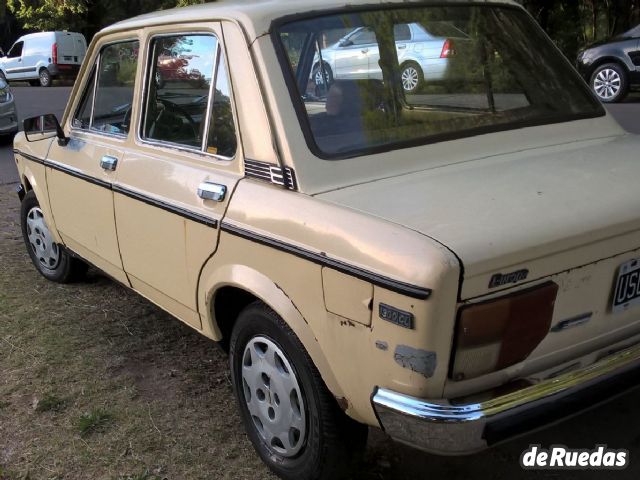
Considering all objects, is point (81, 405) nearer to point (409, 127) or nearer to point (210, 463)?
point (210, 463)

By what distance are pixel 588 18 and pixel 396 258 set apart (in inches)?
753

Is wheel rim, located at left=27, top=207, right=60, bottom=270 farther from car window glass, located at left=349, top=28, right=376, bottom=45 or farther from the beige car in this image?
car window glass, located at left=349, top=28, right=376, bottom=45

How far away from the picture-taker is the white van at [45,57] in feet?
81.4

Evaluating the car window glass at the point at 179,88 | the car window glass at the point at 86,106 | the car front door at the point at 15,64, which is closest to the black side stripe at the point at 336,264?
the car window glass at the point at 179,88

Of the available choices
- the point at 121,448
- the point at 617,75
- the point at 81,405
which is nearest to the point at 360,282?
the point at 121,448

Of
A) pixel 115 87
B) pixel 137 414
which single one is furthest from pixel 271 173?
pixel 115 87

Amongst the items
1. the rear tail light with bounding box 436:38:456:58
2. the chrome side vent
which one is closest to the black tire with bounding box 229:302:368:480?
the chrome side vent

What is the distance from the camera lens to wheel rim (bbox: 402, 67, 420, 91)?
305 centimetres

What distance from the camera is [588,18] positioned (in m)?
18.8

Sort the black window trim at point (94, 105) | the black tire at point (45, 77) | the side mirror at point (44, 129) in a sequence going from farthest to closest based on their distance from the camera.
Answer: the black tire at point (45, 77), the side mirror at point (44, 129), the black window trim at point (94, 105)

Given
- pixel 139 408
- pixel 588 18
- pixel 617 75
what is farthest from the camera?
pixel 588 18

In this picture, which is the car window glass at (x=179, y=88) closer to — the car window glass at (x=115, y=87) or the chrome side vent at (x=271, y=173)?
the car window glass at (x=115, y=87)

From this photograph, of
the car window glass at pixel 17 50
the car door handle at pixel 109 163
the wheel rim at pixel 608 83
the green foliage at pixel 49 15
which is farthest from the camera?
the green foliage at pixel 49 15

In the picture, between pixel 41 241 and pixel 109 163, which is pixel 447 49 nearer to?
pixel 109 163
